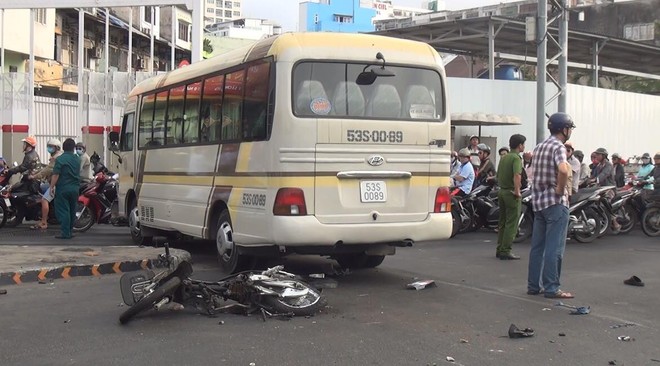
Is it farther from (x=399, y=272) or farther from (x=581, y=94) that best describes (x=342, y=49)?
(x=581, y=94)

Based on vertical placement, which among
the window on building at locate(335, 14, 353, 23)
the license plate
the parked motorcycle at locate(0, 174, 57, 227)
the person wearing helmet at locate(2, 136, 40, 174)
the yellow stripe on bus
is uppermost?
the window on building at locate(335, 14, 353, 23)

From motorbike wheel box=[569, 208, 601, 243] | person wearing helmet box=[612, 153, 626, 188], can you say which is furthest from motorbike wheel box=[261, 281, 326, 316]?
person wearing helmet box=[612, 153, 626, 188]

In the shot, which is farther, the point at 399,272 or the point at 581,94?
the point at 581,94

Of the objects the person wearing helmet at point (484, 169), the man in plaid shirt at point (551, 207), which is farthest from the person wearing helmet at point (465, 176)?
the man in plaid shirt at point (551, 207)

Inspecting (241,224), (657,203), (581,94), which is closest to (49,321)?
(241,224)

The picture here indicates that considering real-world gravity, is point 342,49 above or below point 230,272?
above

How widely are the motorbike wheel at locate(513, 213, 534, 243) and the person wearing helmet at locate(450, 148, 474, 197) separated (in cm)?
144

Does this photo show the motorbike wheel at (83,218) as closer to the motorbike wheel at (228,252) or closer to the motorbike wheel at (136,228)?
the motorbike wheel at (136,228)

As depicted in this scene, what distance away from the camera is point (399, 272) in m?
8.69

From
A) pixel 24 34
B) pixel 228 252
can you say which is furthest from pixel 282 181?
pixel 24 34

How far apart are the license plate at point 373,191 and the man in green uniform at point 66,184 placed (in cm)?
606

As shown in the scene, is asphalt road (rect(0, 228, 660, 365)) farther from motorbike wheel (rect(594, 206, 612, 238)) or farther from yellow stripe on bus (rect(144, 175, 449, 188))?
motorbike wheel (rect(594, 206, 612, 238))

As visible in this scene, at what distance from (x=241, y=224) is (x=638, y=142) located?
64.5 ft

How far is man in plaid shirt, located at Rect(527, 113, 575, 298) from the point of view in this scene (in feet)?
22.8
